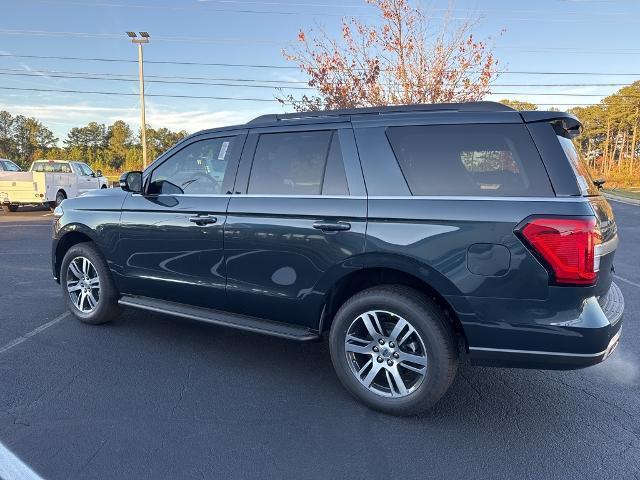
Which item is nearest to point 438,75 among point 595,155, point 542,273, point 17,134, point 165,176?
point 165,176

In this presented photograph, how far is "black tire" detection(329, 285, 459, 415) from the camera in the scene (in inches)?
112

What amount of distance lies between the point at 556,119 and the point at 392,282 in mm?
1388

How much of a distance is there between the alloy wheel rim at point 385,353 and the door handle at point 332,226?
1.89ft

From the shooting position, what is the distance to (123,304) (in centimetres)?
433

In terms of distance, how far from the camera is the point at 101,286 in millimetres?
4484

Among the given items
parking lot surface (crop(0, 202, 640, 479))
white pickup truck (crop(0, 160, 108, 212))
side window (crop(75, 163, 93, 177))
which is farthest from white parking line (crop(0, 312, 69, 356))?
side window (crop(75, 163, 93, 177))

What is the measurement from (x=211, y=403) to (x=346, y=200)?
1633mm

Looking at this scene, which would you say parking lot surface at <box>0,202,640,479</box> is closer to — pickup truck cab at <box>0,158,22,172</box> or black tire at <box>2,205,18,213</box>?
black tire at <box>2,205,18,213</box>

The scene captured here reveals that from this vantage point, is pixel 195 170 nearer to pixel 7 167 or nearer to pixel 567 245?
pixel 567 245

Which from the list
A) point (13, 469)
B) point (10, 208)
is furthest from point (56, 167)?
point (13, 469)

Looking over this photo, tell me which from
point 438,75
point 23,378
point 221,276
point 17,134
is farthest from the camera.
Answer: point 17,134

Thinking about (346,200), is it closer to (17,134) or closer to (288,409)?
(288,409)

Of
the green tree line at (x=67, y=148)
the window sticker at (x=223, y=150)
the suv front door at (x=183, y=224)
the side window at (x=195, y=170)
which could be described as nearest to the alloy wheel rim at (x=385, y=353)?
the suv front door at (x=183, y=224)

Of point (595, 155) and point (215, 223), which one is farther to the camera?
point (595, 155)
